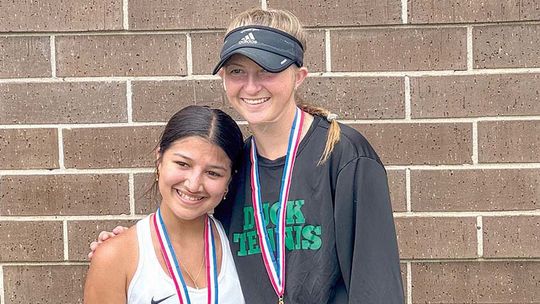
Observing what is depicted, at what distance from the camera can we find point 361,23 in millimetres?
3996

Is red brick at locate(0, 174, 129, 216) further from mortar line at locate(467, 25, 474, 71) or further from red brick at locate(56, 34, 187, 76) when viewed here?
mortar line at locate(467, 25, 474, 71)

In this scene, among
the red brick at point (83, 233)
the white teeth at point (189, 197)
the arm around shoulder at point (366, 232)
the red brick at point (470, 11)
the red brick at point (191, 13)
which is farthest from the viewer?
the red brick at point (83, 233)

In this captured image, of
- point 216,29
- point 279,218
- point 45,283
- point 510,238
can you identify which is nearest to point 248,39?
point 279,218

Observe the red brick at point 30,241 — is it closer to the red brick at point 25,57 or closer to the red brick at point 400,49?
the red brick at point 25,57

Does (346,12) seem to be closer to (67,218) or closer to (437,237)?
(437,237)

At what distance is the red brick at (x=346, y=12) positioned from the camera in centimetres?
399

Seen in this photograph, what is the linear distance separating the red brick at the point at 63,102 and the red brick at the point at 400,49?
1.10m

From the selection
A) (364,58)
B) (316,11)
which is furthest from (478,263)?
(316,11)

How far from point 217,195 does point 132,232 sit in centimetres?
35

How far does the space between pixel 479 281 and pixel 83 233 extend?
1962 millimetres

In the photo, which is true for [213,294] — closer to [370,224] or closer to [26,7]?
[370,224]

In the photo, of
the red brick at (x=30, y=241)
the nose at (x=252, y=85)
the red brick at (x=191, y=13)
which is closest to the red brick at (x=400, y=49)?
the red brick at (x=191, y=13)

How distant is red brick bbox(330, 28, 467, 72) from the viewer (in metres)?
3.98

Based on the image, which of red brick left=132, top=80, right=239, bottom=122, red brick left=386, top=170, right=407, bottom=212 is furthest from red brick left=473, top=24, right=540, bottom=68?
red brick left=132, top=80, right=239, bottom=122
